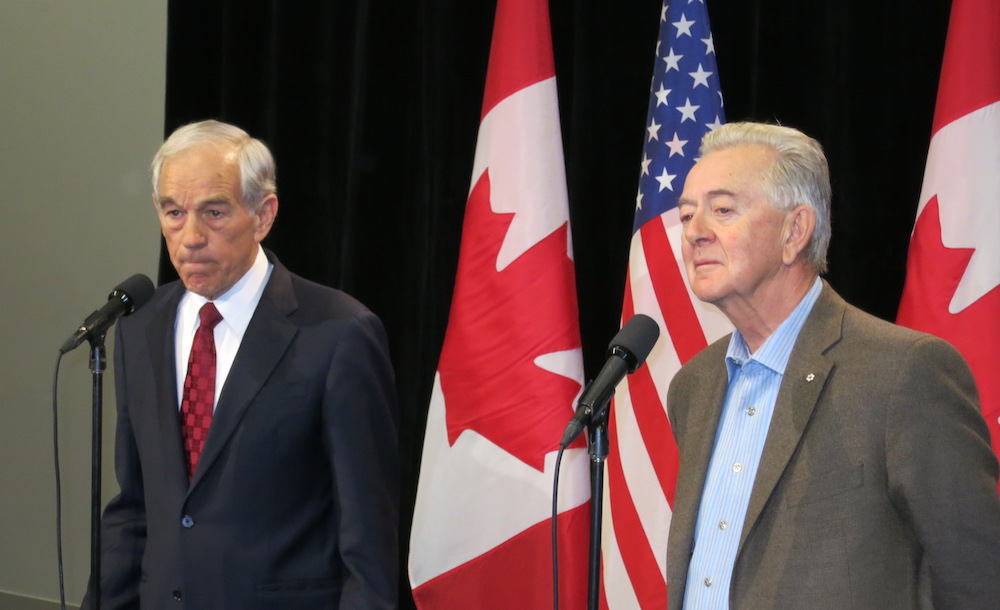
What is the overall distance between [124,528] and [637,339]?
1.31 m

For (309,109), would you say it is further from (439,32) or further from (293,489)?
(293,489)

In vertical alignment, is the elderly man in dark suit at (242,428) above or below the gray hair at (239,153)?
below

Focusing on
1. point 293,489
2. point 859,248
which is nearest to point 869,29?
point 859,248

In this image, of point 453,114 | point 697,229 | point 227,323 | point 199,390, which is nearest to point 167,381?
point 199,390

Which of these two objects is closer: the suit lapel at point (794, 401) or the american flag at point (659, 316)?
the suit lapel at point (794, 401)

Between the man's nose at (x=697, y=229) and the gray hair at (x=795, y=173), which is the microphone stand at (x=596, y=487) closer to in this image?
the man's nose at (x=697, y=229)

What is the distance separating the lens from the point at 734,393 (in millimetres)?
2033

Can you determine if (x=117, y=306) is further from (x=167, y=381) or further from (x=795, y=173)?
(x=795, y=173)

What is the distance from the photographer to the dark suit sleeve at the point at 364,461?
2.18 meters

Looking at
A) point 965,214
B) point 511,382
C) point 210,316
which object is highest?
point 965,214

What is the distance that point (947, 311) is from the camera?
116 inches

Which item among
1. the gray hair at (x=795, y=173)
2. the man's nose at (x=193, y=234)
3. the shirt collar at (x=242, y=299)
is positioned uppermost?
the gray hair at (x=795, y=173)

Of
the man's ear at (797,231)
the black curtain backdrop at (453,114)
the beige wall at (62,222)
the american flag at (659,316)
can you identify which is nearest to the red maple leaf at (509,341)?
the american flag at (659,316)

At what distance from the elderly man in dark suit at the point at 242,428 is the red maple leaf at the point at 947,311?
158 centimetres
